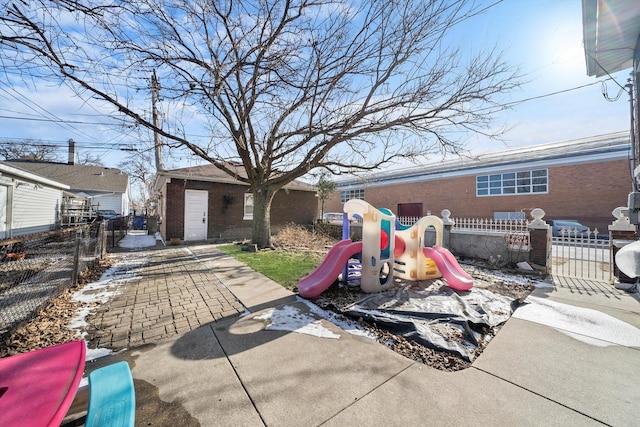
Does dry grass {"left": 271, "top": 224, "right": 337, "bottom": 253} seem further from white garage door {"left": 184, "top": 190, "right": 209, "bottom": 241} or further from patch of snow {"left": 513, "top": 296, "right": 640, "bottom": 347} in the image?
patch of snow {"left": 513, "top": 296, "right": 640, "bottom": 347}

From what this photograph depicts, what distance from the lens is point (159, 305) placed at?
4270mm

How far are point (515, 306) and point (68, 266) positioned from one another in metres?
9.09

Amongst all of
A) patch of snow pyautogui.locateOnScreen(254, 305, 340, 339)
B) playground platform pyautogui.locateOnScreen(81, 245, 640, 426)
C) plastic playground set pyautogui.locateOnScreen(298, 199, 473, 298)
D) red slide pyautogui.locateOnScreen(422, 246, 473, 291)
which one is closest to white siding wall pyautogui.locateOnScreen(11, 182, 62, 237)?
playground platform pyautogui.locateOnScreen(81, 245, 640, 426)

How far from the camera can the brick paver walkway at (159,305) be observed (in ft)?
10.9

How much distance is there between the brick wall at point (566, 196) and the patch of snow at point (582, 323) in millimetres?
17824

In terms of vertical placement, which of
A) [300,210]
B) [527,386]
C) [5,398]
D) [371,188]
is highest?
[371,188]

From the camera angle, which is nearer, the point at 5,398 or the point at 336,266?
the point at 5,398

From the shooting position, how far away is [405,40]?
6676 millimetres

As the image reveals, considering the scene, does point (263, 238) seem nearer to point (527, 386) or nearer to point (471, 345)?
point (471, 345)

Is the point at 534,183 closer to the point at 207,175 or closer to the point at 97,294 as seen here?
the point at 207,175

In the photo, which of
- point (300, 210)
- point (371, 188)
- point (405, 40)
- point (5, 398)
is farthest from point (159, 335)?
point (371, 188)

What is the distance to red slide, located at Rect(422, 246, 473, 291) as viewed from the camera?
5148mm

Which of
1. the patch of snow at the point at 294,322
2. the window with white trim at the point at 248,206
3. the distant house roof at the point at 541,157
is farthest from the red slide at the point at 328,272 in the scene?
the window with white trim at the point at 248,206

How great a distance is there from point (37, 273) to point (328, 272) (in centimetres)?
657
